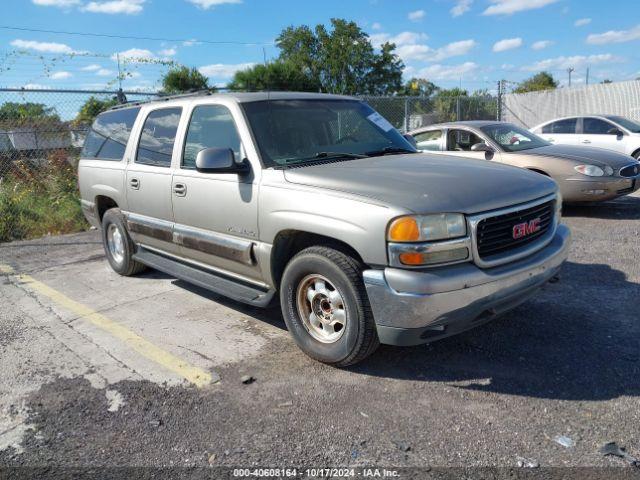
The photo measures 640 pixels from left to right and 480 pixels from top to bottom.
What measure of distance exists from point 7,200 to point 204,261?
653 cm

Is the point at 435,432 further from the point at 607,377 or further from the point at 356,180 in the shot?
the point at 356,180

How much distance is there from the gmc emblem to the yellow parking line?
227 cm

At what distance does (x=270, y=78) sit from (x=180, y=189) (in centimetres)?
3142

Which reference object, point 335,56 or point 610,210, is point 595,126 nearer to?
point 610,210

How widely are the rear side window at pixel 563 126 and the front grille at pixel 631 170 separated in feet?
15.4

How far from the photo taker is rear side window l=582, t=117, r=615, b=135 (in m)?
12.2

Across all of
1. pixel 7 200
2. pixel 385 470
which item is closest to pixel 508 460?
pixel 385 470

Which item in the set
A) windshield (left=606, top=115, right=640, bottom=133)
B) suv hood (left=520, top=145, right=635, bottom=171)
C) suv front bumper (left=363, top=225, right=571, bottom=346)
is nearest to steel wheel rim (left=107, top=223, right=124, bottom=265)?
suv front bumper (left=363, top=225, right=571, bottom=346)

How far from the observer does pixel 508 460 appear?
8.63 feet

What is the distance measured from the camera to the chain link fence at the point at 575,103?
19.1 metres

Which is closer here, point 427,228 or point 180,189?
point 427,228

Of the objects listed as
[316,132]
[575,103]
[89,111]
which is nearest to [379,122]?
[316,132]

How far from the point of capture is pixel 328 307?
11.9 feet

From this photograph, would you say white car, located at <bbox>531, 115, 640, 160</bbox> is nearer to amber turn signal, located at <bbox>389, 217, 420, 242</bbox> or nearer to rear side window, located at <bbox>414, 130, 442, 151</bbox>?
rear side window, located at <bbox>414, 130, 442, 151</bbox>
